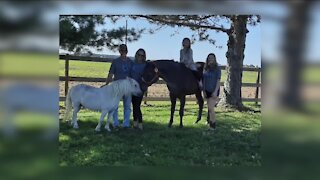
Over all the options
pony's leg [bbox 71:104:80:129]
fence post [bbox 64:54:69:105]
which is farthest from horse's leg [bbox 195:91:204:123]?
fence post [bbox 64:54:69:105]

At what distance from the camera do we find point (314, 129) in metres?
5.02

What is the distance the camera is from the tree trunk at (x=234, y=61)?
5055mm

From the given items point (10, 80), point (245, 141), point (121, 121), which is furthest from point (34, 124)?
point (245, 141)

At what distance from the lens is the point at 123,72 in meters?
5.14

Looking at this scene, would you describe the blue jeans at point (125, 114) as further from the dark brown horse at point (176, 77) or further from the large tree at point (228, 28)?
the large tree at point (228, 28)

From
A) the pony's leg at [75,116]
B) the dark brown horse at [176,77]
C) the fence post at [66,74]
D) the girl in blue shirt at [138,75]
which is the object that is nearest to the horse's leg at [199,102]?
the dark brown horse at [176,77]

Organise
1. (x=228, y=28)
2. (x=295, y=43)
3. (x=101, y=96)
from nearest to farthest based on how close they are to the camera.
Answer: (x=295, y=43)
(x=228, y=28)
(x=101, y=96)

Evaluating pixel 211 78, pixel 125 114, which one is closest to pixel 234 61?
pixel 211 78

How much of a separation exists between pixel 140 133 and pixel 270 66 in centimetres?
150

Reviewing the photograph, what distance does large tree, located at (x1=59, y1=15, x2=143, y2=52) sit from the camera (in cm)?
506

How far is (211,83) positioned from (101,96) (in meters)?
1.17

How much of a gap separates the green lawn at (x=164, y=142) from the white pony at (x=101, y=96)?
8cm

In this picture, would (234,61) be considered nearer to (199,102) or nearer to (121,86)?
(199,102)

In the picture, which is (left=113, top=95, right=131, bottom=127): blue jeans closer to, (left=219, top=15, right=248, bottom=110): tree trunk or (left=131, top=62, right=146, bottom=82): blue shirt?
(left=131, top=62, right=146, bottom=82): blue shirt
